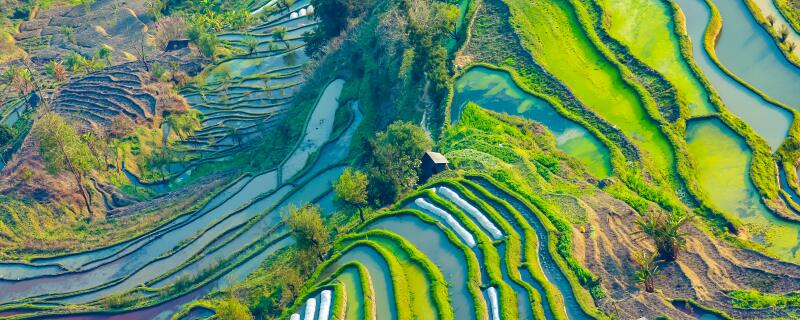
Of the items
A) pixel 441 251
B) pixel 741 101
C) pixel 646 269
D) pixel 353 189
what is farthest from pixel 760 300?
pixel 353 189

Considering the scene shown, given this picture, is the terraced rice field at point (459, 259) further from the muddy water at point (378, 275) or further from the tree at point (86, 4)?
the tree at point (86, 4)

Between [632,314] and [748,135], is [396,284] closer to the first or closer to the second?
[632,314]

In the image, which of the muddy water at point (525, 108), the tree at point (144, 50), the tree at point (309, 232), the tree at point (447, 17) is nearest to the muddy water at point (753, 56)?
the muddy water at point (525, 108)

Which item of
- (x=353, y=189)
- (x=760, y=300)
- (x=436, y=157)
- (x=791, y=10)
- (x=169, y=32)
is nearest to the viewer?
(x=760, y=300)

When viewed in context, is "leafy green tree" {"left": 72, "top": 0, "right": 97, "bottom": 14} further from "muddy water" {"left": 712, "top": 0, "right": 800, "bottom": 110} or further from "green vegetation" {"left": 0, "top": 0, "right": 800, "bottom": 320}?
"muddy water" {"left": 712, "top": 0, "right": 800, "bottom": 110}

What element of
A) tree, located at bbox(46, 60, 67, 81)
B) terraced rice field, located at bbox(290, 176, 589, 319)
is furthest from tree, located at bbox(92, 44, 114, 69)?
terraced rice field, located at bbox(290, 176, 589, 319)

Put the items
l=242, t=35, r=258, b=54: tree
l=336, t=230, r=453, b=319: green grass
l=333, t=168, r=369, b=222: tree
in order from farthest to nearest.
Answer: l=242, t=35, r=258, b=54: tree
l=333, t=168, r=369, b=222: tree
l=336, t=230, r=453, b=319: green grass

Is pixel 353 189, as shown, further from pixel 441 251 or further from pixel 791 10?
pixel 791 10
